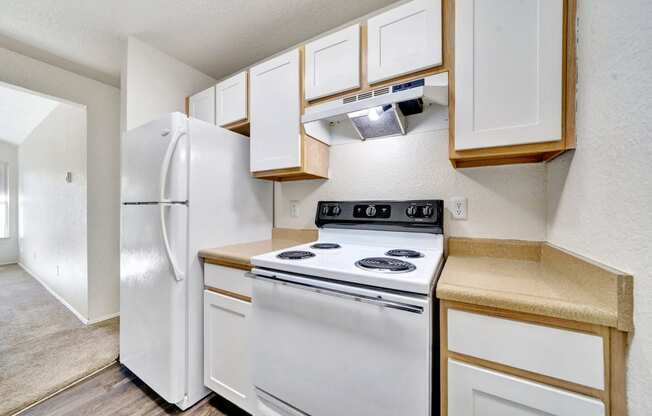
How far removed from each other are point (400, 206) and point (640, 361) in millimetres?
985

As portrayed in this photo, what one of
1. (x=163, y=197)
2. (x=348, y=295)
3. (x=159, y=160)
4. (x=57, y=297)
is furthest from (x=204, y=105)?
(x=57, y=297)

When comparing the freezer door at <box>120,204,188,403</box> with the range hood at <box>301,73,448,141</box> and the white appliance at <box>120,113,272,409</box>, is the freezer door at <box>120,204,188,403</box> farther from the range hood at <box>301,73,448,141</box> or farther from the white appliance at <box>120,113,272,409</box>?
the range hood at <box>301,73,448,141</box>

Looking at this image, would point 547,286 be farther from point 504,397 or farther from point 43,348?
point 43,348

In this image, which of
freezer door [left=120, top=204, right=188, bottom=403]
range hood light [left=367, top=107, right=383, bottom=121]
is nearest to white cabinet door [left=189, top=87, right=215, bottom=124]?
freezer door [left=120, top=204, right=188, bottom=403]

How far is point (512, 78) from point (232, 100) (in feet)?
5.66

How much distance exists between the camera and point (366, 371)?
854 millimetres

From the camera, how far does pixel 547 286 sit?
0.81 m

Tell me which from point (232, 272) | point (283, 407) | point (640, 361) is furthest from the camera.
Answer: point (232, 272)

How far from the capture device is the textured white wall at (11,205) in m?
4.92

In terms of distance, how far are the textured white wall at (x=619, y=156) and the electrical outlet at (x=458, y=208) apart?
0.46m

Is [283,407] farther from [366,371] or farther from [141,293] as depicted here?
[141,293]

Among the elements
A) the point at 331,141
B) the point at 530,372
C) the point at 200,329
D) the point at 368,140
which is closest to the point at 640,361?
the point at 530,372

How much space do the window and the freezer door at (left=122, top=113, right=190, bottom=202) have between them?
602 cm

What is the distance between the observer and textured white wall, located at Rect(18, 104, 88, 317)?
2.61 meters
